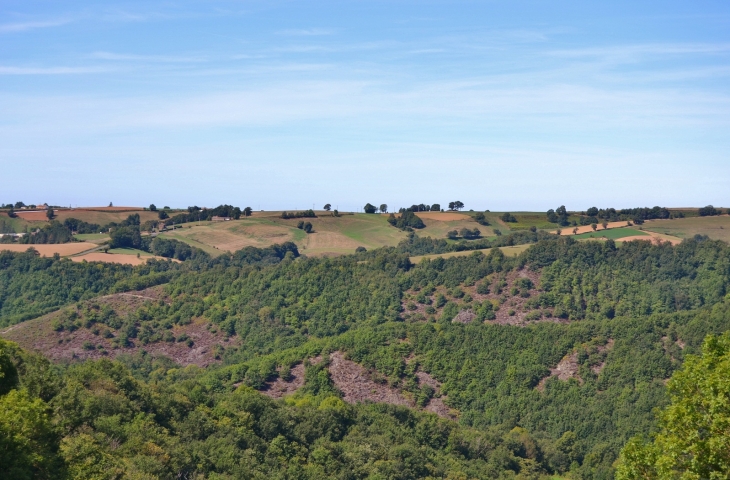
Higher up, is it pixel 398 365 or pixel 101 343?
pixel 398 365

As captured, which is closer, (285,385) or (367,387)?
(285,385)

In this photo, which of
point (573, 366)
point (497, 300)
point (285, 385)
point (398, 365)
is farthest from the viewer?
point (497, 300)

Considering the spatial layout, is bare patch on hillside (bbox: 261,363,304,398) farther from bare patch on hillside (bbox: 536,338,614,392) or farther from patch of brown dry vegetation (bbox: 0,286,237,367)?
bare patch on hillside (bbox: 536,338,614,392)

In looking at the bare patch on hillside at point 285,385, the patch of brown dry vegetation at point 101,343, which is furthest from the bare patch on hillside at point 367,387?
the patch of brown dry vegetation at point 101,343

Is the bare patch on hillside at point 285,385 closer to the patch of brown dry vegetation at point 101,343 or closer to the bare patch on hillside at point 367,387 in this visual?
the bare patch on hillside at point 367,387

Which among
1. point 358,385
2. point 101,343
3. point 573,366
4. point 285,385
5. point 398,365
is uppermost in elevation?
point 573,366

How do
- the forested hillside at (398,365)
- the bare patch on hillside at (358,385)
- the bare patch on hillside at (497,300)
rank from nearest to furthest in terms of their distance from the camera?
the forested hillside at (398,365)
the bare patch on hillside at (358,385)
the bare patch on hillside at (497,300)

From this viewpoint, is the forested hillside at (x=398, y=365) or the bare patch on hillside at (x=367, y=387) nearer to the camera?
the forested hillside at (x=398, y=365)

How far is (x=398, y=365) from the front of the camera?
5448 inches

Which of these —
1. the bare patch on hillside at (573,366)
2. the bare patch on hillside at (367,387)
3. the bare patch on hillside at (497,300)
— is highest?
the bare patch on hillside at (497,300)

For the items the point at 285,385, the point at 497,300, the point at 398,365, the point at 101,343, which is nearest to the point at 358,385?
the point at 398,365

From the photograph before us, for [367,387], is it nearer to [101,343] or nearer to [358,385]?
[358,385]

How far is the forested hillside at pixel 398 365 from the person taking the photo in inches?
2844

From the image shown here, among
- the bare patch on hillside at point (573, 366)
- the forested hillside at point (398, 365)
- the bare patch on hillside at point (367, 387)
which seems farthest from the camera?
the bare patch on hillside at point (573, 366)
